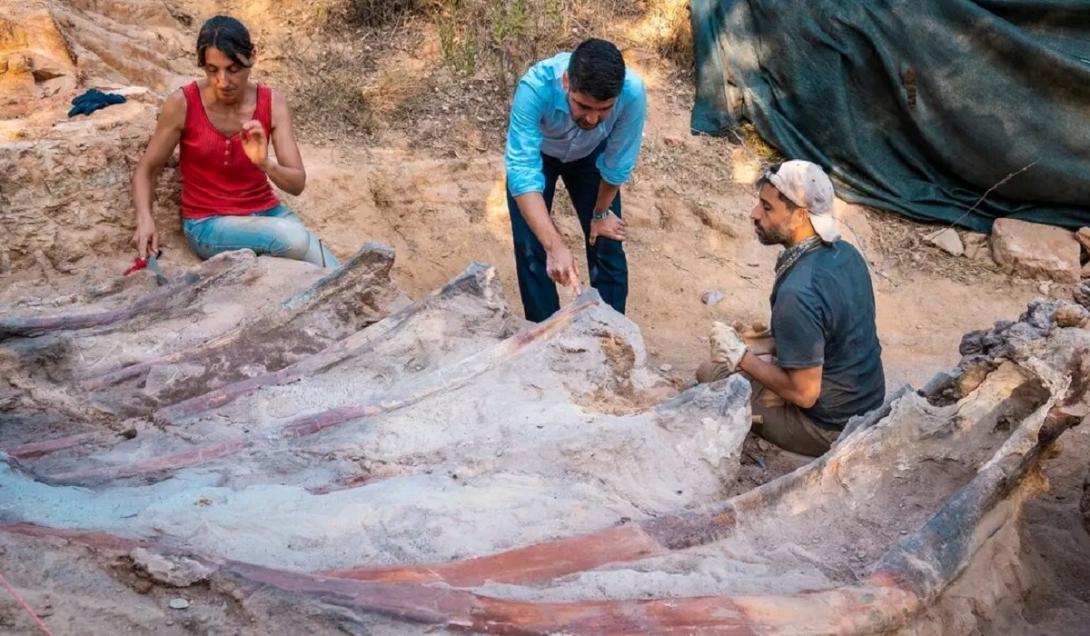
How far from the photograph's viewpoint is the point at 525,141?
11.9ft

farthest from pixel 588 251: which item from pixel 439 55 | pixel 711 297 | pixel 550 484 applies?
pixel 439 55

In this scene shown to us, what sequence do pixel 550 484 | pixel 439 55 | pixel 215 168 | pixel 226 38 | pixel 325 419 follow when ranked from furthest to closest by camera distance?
1. pixel 439 55
2. pixel 215 168
3. pixel 226 38
4. pixel 325 419
5. pixel 550 484

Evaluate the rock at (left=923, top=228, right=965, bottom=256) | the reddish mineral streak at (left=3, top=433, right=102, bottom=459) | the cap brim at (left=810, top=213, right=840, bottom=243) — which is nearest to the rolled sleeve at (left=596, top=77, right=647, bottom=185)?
the cap brim at (left=810, top=213, right=840, bottom=243)

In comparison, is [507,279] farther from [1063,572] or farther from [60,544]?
[60,544]

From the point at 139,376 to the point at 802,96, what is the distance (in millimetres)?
4698

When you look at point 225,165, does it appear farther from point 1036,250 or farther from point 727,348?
point 1036,250

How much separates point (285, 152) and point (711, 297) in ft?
8.43

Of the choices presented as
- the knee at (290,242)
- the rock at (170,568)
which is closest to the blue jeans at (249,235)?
the knee at (290,242)

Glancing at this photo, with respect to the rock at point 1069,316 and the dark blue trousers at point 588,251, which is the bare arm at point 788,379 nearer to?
the rock at point 1069,316

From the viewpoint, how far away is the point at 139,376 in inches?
112

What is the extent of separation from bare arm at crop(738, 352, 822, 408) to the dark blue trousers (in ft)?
3.23

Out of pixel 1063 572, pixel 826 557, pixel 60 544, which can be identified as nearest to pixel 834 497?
pixel 826 557

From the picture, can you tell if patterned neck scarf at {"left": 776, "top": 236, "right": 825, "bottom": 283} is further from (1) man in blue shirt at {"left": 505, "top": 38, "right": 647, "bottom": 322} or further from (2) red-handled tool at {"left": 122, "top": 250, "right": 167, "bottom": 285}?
(2) red-handled tool at {"left": 122, "top": 250, "right": 167, "bottom": 285}

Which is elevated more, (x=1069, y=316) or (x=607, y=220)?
(x=1069, y=316)
